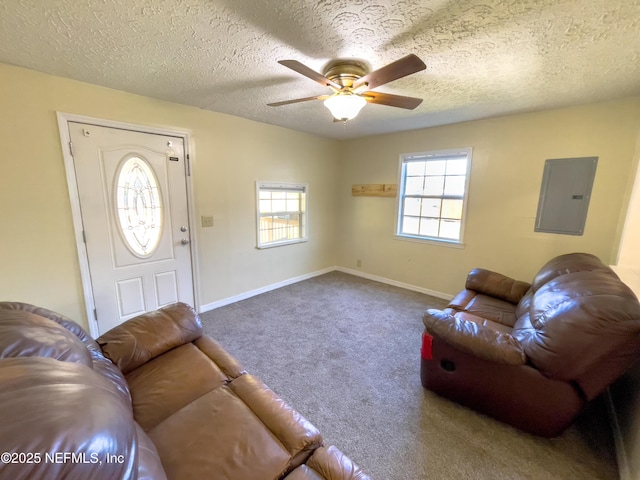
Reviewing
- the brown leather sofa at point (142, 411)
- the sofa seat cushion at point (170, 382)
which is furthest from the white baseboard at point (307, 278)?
the sofa seat cushion at point (170, 382)

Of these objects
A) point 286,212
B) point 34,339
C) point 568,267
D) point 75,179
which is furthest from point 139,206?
point 568,267

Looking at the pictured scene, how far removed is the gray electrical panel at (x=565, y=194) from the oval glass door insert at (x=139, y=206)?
4224 millimetres

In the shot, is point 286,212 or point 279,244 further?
point 286,212

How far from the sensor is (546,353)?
143cm

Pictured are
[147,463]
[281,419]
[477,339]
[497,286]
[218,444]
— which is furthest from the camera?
[497,286]

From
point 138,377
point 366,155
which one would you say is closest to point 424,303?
point 366,155

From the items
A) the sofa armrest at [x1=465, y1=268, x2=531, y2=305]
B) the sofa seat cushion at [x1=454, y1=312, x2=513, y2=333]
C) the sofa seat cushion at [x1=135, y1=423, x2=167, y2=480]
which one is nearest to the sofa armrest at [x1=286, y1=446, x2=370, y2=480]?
the sofa seat cushion at [x1=135, y1=423, x2=167, y2=480]

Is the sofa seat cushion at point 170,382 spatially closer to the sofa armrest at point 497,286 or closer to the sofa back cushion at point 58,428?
the sofa back cushion at point 58,428

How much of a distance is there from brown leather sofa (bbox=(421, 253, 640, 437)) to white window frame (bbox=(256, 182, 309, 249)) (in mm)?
2584

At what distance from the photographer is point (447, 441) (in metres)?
1.57

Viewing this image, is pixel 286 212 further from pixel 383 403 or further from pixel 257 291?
pixel 383 403

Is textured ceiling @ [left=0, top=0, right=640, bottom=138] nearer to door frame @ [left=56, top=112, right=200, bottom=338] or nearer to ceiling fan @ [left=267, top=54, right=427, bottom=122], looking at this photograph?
ceiling fan @ [left=267, top=54, right=427, bottom=122]

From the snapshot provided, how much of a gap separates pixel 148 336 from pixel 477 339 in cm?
201

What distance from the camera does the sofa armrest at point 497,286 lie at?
2.60m
